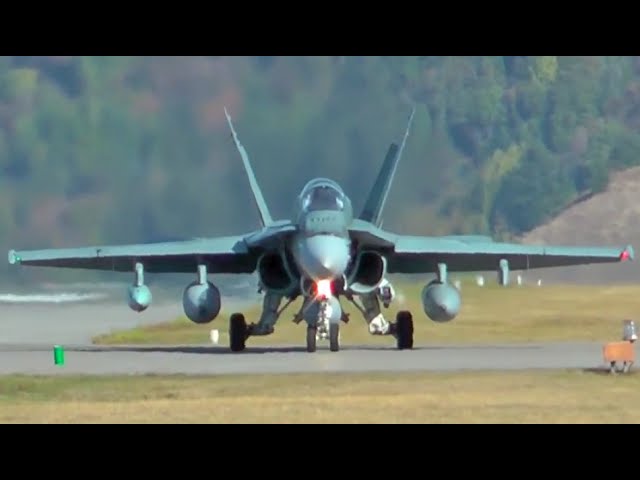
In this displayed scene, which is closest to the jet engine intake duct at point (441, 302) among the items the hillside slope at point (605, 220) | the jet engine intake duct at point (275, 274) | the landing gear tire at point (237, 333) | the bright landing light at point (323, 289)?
the bright landing light at point (323, 289)

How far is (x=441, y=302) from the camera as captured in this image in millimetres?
23219

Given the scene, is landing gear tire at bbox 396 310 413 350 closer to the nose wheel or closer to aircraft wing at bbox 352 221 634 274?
aircraft wing at bbox 352 221 634 274

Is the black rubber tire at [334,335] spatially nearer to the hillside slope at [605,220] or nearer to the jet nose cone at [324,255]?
the jet nose cone at [324,255]

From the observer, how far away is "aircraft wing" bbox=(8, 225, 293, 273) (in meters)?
24.1

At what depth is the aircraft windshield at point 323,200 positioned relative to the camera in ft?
72.3

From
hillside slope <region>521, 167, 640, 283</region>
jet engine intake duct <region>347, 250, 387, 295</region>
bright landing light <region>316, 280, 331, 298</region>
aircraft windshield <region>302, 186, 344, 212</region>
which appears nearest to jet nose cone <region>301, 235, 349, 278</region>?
bright landing light <region>316, 280, 331, 298</region>

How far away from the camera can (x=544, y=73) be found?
2350 inches

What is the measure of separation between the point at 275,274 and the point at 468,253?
2893 millimetres

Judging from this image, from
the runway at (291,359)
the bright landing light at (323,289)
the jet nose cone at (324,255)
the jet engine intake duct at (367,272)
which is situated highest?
the jet engine intake duct at (367,272)

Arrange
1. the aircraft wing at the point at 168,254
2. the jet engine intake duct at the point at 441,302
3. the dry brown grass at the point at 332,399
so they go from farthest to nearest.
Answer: the aircraft wing at the point at 168,254 → the jet engine intake duct at the point at 441,302 → the dry brown grass at the point at 332,399

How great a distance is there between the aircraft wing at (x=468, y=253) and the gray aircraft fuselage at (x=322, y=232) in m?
0.98

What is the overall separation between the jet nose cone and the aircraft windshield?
42 cm

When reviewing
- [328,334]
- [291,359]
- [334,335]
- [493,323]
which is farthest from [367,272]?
[493,323]
